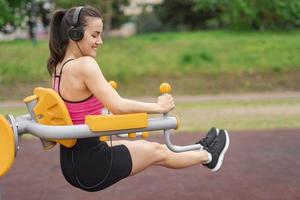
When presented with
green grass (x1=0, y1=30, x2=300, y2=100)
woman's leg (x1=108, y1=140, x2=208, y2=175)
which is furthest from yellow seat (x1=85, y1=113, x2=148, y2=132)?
green grass (x1=0, y1=30, x2=300, y2=100)

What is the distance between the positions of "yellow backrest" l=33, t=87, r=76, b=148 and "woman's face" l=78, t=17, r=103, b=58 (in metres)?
A: 0.30

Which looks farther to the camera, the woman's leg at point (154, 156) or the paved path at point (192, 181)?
the paved path at point (192, 181)

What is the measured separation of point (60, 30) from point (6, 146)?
2.31ft

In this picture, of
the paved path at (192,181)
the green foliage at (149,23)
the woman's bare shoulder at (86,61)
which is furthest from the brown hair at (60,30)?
the green foliage at (149,23)

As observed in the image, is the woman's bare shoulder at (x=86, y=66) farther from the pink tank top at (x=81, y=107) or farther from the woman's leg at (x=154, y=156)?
the woman's leg at (x=154, y=156)

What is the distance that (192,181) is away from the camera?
493 cm

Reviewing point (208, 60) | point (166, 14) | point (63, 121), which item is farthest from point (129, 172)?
point (166, 14)

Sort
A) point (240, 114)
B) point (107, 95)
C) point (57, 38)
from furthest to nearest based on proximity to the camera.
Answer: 1. point (240, 114)
2. point (57, 38)
3. point (107, 95)

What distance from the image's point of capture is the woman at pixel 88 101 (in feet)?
9.13

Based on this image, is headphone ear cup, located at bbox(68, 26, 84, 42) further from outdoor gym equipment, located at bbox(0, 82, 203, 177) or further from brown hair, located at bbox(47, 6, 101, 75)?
outdoor gym equipment, located at bbox(0, 82, 203, 177)

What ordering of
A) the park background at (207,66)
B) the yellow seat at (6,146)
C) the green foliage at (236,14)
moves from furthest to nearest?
the green foliage at (236,14) < the park background at (207,66) < the yellow seat at (6,146)

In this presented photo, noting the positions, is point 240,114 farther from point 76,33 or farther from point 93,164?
point 76,33

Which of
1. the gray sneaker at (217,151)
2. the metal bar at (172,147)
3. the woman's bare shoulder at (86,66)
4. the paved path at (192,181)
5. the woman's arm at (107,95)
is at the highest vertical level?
the woman's bare shoulder at (86,66)

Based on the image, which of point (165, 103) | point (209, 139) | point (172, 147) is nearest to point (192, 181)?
point (209, 139)
